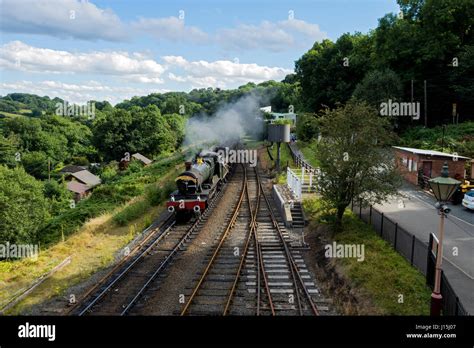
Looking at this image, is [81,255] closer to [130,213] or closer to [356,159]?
[130,213]

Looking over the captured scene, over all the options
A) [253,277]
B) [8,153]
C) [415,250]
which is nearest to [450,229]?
[415,250]

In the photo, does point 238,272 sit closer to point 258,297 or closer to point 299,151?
point 258,297

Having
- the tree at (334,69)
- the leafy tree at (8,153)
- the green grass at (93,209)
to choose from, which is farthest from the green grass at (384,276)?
the leafy tree at (8,153)

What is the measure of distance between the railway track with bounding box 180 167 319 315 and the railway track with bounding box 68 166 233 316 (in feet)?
4.89

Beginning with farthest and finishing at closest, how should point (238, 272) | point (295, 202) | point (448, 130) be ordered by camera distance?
1. point (448, 130)
2. point (295, 202)
3. point (238, 272)

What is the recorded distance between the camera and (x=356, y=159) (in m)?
16.3

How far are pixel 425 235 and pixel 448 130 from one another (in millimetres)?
23924

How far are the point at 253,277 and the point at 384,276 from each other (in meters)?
4.14

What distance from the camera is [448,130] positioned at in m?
36.2

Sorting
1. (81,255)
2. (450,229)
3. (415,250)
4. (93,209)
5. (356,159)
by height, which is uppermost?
(356,159)

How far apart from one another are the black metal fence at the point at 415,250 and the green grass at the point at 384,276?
218 mm

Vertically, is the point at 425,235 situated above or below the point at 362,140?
below

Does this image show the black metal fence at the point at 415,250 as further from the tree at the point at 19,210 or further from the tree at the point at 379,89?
the tree at the point at 379,89
